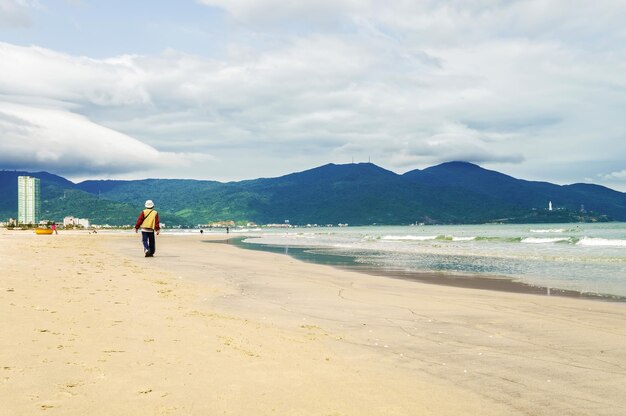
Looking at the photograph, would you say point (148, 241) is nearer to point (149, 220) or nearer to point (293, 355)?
point (149, 220)

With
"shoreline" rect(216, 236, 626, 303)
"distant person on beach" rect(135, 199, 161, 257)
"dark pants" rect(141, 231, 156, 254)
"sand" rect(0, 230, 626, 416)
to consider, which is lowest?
"shoreline" rect(216, 236, 626, 303)

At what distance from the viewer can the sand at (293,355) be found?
4.52m

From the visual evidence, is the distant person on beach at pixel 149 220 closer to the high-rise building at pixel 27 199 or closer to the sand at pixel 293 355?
the sand at pixel 293 355

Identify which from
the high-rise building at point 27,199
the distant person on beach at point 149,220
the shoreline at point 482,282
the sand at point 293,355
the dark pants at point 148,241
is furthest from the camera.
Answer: the high-rise building at point 27,199

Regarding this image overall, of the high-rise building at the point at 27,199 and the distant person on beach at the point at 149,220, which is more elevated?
the high-rise building at the point at 27,199

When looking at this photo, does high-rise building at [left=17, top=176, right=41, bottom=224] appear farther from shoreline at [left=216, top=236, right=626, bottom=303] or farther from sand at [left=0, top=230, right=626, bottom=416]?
sand at [left=0, top=230, right=626, bottom=416]

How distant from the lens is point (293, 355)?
6.24m

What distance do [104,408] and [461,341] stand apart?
5412 millimetres

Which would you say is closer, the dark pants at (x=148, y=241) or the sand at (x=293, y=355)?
the sand at (x=293, y=355)

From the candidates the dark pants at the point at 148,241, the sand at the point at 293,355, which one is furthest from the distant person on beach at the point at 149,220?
the sand at the point at 293,355

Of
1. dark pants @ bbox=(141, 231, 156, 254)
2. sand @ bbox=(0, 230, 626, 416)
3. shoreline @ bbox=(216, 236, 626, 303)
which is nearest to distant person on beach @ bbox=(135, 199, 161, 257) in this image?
dark pants @ bbox=(141, 231, 156, 254)

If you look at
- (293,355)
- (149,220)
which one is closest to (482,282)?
(293,355)

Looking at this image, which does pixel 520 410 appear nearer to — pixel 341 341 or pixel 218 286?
pixel 341 341

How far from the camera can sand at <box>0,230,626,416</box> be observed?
452 centimetres
